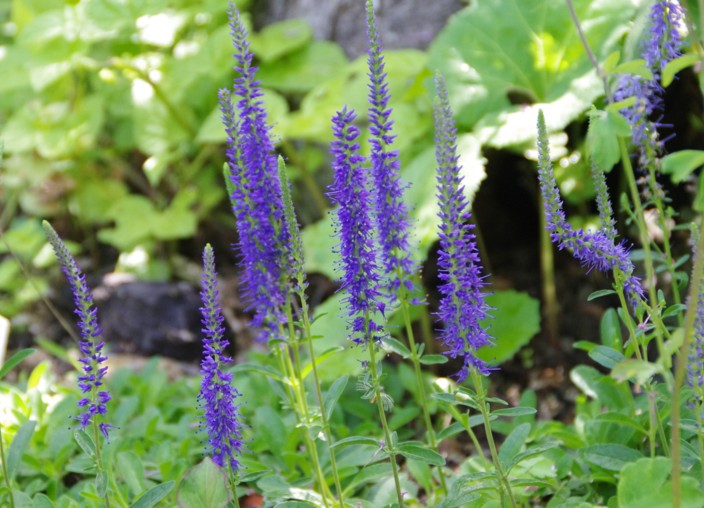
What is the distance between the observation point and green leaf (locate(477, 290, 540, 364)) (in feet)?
13.9

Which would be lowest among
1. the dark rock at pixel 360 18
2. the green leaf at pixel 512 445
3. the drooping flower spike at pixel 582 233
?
the green leaf at pixel 512 445

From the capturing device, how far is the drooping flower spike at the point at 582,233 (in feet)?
6.64

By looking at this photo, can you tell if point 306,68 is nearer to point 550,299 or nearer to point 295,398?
point 550,299

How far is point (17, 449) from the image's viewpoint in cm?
279

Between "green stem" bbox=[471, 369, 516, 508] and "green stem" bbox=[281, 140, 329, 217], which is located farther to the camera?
"green stem" bbox=[281, 140, 329, 217]

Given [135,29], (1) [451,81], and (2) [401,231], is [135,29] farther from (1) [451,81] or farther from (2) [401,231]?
(2) [401,231]

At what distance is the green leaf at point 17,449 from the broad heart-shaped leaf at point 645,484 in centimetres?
190

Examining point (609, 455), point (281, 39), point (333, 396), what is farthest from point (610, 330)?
point (281, 39)

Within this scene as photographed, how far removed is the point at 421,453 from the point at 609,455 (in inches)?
24.3

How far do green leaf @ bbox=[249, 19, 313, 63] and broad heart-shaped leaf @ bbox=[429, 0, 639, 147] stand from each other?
153 cm

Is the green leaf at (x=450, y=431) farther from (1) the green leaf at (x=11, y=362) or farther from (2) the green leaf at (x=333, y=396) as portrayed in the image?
(1) the green leaf at (x=11, y=362)

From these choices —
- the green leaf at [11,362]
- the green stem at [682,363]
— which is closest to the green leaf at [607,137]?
the green stem at [682,363]

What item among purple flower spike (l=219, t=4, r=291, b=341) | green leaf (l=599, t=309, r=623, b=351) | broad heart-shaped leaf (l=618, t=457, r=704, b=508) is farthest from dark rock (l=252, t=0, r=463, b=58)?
broad heart-shaped leaf (l=618, t=457, r=704, b=508)

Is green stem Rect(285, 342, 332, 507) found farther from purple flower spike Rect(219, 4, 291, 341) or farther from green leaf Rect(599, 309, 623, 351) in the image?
green leaf Rect(599, 309, 623, 351)
